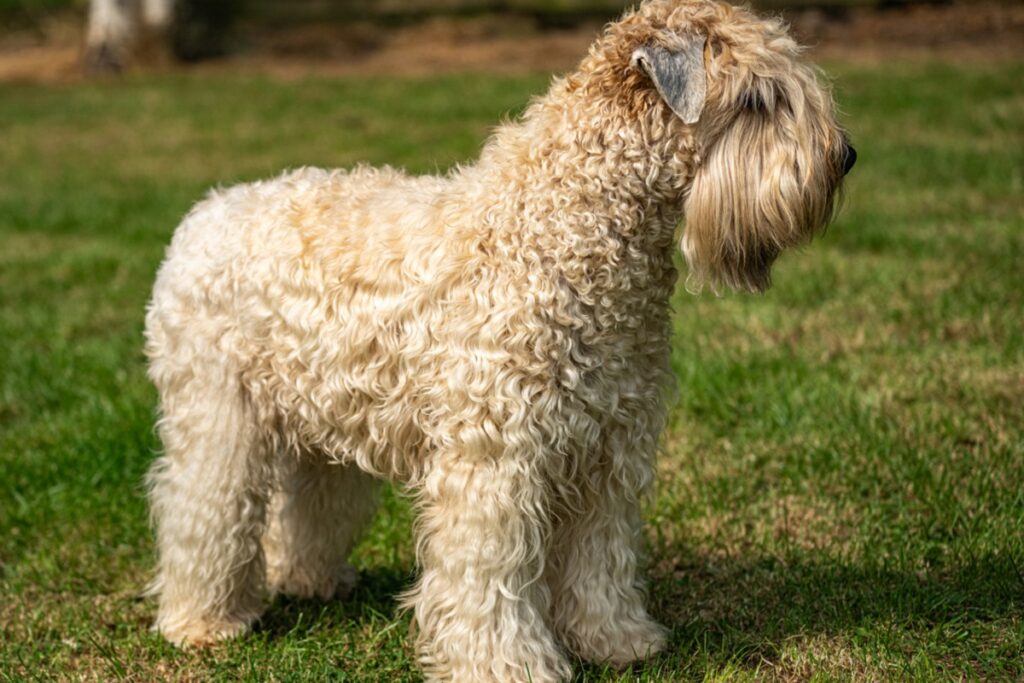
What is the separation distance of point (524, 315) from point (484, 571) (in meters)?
0.76

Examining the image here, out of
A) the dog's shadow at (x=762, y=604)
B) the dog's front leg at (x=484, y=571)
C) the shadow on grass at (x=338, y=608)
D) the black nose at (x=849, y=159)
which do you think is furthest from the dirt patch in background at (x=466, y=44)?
the dog's front leg at (x=484, y=571)

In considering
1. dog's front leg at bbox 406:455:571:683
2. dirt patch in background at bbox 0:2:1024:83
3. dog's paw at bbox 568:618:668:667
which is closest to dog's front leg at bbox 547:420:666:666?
dog's paw at bbox 568:618:668:667

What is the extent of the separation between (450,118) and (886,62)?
5094 mm

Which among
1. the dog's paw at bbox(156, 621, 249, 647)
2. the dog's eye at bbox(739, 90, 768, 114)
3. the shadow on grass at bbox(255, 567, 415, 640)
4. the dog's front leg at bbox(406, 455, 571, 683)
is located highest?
the dog's eye at bbox(739, 90, 768, 114)

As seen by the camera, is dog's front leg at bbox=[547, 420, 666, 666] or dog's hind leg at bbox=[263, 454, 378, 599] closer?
dog's front leg at bbox=[547, 420, 666, 666]

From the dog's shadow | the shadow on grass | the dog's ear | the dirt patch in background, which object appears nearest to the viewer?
the dog's ear

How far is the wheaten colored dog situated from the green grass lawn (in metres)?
0.52

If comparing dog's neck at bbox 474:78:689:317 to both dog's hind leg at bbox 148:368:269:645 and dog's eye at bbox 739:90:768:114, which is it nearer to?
dog's eye at bbox 739:90:768:114

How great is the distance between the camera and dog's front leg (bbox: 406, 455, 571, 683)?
3555mm

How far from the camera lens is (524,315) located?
138 inches

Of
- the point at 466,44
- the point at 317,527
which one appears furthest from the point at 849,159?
the point at 466,44

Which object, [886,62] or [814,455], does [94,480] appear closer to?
[814,455]

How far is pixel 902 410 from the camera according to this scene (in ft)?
18.1

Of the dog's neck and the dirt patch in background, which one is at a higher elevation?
the dog's neck
